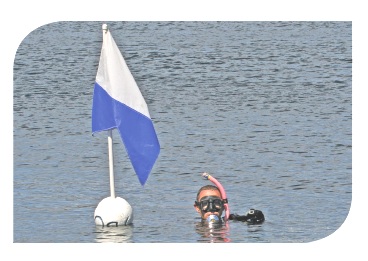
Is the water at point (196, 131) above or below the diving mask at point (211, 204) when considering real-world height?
above

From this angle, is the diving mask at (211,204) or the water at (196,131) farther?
the water at (196,131)

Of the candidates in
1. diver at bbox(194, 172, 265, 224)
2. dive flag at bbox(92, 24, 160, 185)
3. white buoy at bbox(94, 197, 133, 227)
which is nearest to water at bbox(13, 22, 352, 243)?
white buoy at bbox(94, 197, 133, 227)

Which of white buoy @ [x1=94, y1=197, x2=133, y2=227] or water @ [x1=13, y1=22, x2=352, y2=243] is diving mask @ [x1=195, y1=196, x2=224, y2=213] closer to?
water @ [x1=13, y1=22, x2=352, y2=243]

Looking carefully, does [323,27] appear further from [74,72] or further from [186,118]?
[186,118]

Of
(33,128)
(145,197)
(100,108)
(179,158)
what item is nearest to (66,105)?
Result: (33,128)

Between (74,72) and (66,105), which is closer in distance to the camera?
(66,105)

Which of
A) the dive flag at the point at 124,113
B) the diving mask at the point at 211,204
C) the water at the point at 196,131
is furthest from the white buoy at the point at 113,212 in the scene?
the diving mask at the point at 211,204

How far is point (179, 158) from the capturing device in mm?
25859

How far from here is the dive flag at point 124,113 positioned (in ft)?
65.3

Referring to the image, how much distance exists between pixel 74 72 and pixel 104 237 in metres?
16.3

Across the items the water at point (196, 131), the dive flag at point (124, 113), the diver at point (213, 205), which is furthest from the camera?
the water at point (196, 131)

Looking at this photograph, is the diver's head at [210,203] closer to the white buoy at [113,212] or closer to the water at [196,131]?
the water at [196,131]

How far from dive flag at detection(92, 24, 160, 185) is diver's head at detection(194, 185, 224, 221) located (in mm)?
1054

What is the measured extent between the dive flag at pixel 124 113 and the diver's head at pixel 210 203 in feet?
3.46
